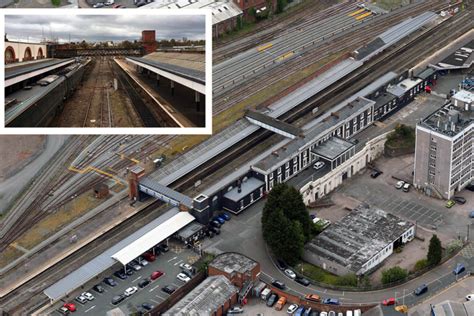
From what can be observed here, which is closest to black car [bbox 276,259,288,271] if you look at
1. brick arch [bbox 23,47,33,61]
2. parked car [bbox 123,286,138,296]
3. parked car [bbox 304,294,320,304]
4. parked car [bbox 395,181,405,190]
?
parked car [bbox 304,294,320,304]

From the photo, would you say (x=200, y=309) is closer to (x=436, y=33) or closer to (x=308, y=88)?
(x=308, y=88)

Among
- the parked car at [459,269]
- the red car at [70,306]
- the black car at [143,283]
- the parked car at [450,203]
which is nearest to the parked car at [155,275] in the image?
the black car at [143,283]

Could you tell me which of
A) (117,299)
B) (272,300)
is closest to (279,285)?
(272,300)

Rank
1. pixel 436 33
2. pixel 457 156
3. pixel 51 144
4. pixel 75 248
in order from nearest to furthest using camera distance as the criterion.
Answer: pixel 75 248 < pixel 457 156 < pixel 51 144 < pixel 436 33

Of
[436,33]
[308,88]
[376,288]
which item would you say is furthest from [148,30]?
[436,33]

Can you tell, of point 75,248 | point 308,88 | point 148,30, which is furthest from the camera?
point 308,88

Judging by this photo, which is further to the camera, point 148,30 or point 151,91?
point 151,91

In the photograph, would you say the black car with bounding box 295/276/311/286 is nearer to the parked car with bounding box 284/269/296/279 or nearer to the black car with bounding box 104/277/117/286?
the parked car with bounding box 284/269/296/279
